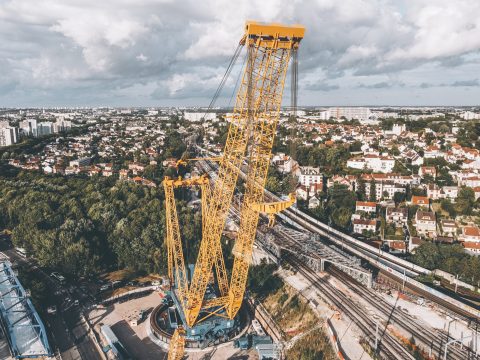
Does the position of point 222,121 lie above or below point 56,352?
above

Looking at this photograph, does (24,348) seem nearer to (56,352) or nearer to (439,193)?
(56,352)

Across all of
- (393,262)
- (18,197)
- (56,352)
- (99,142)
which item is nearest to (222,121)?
(99,142)

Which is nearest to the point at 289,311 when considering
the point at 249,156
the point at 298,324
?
the point at 298,324

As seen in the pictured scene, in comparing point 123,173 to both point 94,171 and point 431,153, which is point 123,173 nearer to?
point 94,171

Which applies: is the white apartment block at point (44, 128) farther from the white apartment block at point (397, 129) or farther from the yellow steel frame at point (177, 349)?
the yellow steel frame at point (177, 349)

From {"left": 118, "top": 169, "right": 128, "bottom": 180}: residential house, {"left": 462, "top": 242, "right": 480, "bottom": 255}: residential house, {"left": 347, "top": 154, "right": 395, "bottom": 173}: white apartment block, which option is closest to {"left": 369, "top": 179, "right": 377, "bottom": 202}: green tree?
{"left": 347, "top": 154, "right": 395, "bottom": 173}: white apartment block
